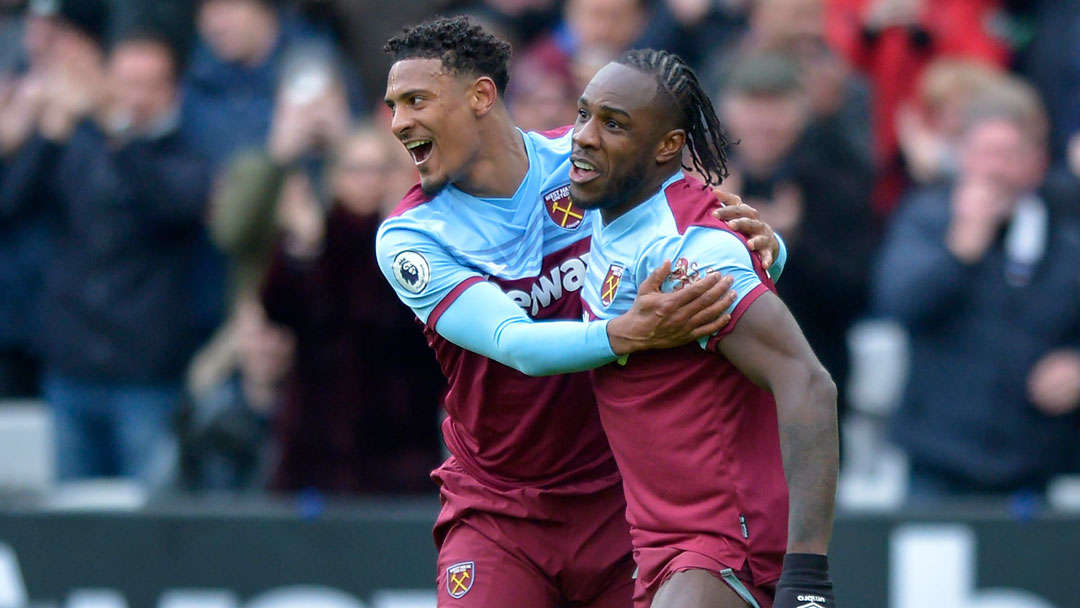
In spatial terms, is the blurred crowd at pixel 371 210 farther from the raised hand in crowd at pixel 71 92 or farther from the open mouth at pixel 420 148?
the open mouth at pixel 420 148

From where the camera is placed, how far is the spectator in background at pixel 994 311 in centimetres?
651

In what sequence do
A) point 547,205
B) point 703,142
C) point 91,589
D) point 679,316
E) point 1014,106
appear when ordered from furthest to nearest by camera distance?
point 91,589 < point 1014,106 < point 547,205 < point 703,142 < point 679,316

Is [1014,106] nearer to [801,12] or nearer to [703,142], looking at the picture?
[801,12]

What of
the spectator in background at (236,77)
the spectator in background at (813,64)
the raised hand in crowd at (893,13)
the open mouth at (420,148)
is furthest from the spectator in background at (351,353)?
the open mouth at (420,148)

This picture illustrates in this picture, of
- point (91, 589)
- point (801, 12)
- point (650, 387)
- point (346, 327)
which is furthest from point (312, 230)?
point (650, 387)

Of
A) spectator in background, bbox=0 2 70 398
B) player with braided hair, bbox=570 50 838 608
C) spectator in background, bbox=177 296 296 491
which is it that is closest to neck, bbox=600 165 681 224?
player with braided hair, bbox=570 50 838 608

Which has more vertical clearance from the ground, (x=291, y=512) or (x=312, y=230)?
(x=312, y=230)

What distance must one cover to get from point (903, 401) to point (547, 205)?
2799mm

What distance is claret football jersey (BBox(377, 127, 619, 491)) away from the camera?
419 cm

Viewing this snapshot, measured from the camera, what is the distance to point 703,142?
4.11 meters

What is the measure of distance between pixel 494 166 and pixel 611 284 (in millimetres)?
510

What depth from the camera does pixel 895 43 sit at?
306 inches

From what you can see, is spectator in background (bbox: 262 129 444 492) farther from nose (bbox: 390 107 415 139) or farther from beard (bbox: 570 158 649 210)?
beard (bbox: 570 158 649 210)

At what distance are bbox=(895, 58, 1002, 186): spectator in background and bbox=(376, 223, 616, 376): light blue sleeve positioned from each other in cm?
345
